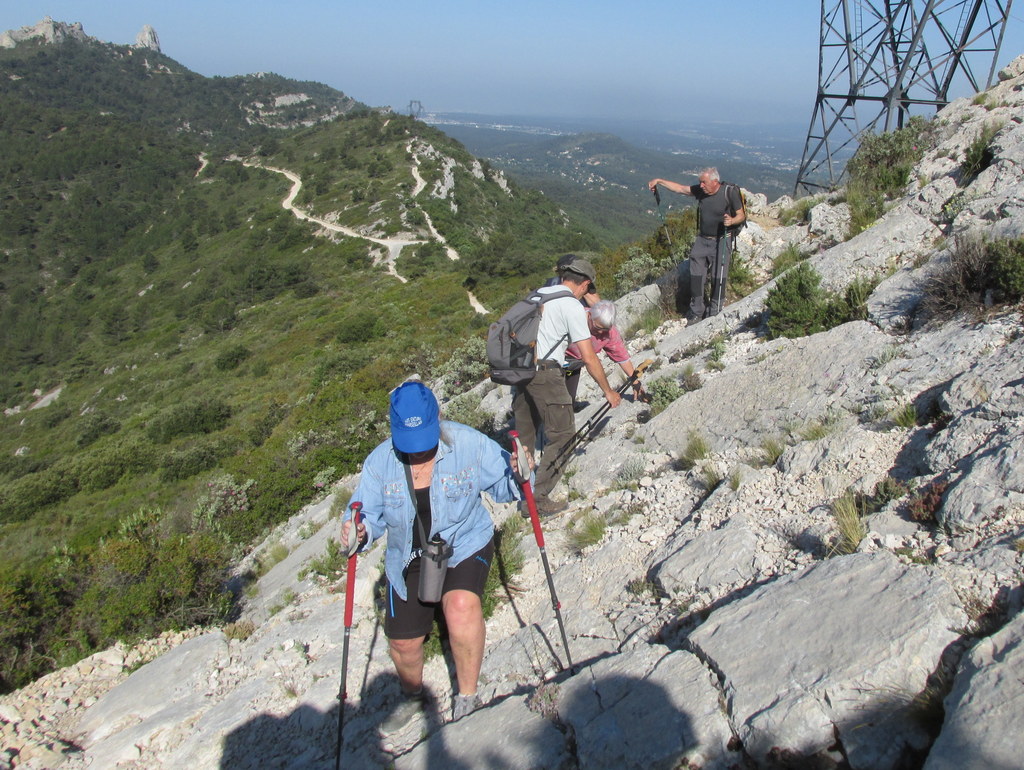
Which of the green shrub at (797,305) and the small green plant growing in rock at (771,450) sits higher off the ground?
the green shrub at (797,305)

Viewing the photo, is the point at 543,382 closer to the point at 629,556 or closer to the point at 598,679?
the point at 629,556

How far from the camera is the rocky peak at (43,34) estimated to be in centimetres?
16100

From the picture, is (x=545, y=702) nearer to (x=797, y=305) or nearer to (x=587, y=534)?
(x=587, y=534)

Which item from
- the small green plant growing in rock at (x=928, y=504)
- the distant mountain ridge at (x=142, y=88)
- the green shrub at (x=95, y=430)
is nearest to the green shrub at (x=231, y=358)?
the green shrub at (x=95, y=430)

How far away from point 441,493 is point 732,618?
1593 millimetres

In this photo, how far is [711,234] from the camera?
24.5 feet

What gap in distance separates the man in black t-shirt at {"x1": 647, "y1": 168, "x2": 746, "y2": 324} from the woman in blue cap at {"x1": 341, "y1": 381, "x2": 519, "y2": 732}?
16.6ft

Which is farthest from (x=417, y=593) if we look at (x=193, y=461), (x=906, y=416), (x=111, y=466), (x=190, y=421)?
(x=190, y=421)

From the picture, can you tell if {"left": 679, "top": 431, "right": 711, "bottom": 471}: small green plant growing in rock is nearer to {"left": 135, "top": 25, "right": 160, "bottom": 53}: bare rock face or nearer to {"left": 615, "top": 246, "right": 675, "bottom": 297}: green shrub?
{"left": 615, "top": 246, "right": 675, "bottom": 297}: green shrub

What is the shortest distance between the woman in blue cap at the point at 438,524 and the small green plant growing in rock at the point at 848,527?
1822 mm

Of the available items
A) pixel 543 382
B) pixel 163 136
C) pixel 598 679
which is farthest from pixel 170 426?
pixel 163 136

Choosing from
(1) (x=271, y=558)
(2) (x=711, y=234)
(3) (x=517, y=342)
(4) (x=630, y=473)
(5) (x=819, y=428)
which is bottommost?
(1) (x=271, y=558)

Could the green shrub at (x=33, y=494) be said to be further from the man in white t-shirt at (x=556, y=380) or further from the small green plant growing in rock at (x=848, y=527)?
the small green plant growing in rock at (x=848, y=527)

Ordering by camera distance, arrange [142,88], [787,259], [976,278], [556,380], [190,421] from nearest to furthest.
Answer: [556,380] → [976,278] → [787,259] → [190,421] → [142,88]
